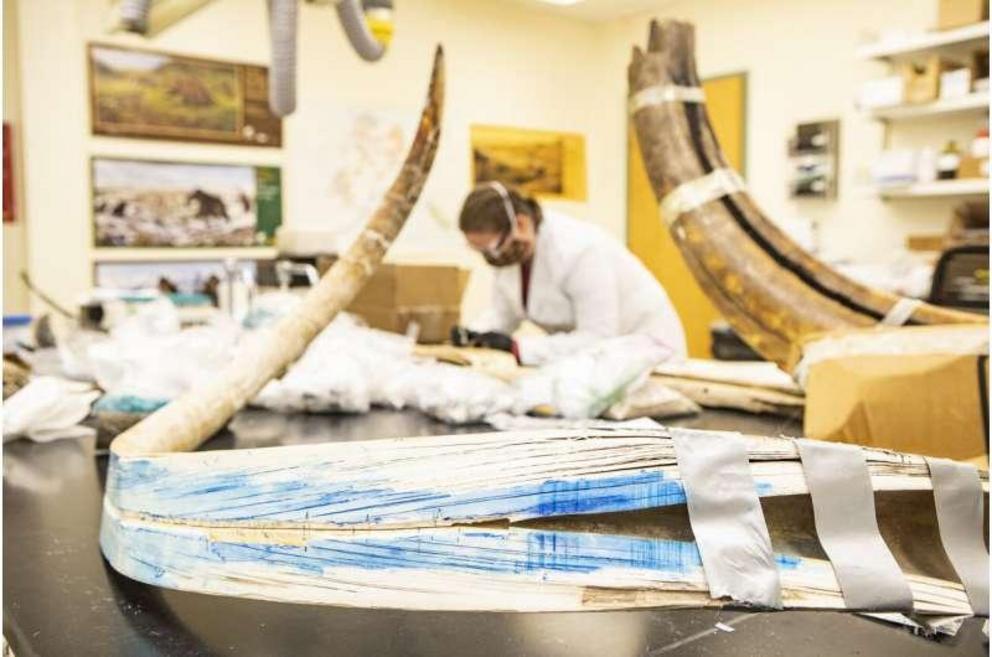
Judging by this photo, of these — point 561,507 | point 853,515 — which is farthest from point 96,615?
point 853,515

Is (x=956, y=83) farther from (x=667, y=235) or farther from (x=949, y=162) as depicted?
(x=667, y=235)

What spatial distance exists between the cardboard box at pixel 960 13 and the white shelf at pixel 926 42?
0.03 metres

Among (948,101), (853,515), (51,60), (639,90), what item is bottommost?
(853,515)

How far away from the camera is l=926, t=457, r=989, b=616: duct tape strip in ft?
2.34

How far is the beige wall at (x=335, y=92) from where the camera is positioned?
455cm

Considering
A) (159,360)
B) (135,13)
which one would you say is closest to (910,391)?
(159,360)

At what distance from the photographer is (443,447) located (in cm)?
67

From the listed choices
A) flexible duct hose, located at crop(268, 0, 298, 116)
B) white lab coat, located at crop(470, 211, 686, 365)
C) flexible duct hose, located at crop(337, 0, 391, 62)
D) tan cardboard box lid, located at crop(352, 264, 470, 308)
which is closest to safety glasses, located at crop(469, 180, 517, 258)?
white lab coat, located at crop(470, 211, 686, 365)

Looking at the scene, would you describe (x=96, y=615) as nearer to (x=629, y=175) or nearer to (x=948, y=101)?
(x=948, y=101)

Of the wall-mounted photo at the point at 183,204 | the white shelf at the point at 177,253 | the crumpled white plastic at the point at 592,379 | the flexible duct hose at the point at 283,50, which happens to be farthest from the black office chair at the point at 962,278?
the wall-mounted photo at the point at 183,204

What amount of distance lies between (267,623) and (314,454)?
0.18 metres

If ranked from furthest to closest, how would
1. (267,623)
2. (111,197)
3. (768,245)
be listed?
1. (111,197)
2. (768,245)
3. (267,623)

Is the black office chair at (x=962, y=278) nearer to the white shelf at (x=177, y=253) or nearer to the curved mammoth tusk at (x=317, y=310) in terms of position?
the curved mammoth tusk at (x=317, y=310)

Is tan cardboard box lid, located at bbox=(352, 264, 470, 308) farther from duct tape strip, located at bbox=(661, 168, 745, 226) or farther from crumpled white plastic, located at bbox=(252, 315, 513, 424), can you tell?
duct tape strip, located at bbox=(661, 168, 745, 226)
